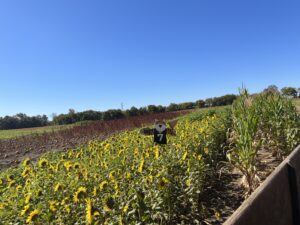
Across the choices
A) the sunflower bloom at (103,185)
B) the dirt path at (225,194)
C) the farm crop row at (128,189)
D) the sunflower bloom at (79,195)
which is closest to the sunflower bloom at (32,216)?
the farm crop row at (128,189)

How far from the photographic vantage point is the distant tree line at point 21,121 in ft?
216

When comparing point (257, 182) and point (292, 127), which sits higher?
point (292, 127)

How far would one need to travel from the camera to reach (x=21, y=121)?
68125 millimetres

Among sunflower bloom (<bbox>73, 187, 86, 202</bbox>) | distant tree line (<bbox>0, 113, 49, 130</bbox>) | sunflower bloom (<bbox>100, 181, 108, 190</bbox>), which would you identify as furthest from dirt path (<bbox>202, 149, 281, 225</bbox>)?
distant tree line (<bbox>0, 113, 49, 130</bbox>)

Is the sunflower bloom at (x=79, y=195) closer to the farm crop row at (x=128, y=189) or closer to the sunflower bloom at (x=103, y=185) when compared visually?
the farm crop row at (x=128, y=189)

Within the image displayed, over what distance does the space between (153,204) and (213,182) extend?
2.48 m

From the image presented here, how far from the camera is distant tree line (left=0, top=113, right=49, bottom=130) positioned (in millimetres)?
65812

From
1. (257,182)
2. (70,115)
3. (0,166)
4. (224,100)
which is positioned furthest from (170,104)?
(257,182)

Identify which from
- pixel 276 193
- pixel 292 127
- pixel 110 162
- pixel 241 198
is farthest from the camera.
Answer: pixel 292 127

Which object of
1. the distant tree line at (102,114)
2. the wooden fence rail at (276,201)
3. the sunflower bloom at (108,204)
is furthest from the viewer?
the distant tree line at (102,114)

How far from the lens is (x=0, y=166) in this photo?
913 centimetres

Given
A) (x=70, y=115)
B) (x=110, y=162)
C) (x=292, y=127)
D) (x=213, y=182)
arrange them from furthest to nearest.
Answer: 1. (x=70, y=115)
2. (x=292, y=127)
3. (x=213, y=182)
4. (x=110, y=162)

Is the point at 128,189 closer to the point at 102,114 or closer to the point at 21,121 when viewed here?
the point at 102,114

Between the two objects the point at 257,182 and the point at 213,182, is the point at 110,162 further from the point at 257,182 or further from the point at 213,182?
the point at 257,182
